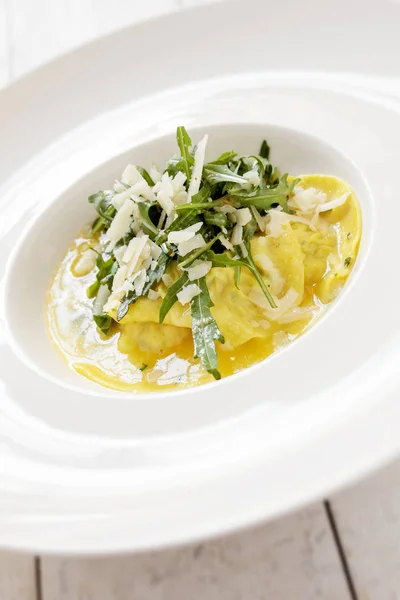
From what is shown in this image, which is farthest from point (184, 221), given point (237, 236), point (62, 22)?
point (62, 22)

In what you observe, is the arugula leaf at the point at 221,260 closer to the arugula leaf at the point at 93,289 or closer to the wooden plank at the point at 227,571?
the arugula leaf at the point at 93,289

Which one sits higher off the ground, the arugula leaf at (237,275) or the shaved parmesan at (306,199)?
the shaved parmesan at (306,199)

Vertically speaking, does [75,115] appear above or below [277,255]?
above

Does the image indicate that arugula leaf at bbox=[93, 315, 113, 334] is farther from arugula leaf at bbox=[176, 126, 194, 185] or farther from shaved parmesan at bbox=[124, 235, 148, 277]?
arugula leaf at bbox=[176, 126, 194, 185]

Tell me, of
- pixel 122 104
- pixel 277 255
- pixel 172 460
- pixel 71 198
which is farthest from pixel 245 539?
pixel 122 104

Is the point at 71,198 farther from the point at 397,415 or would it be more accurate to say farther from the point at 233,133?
the point at 397,415

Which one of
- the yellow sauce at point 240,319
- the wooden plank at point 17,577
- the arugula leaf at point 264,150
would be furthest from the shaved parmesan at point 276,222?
the wooden plank at point 17,577
